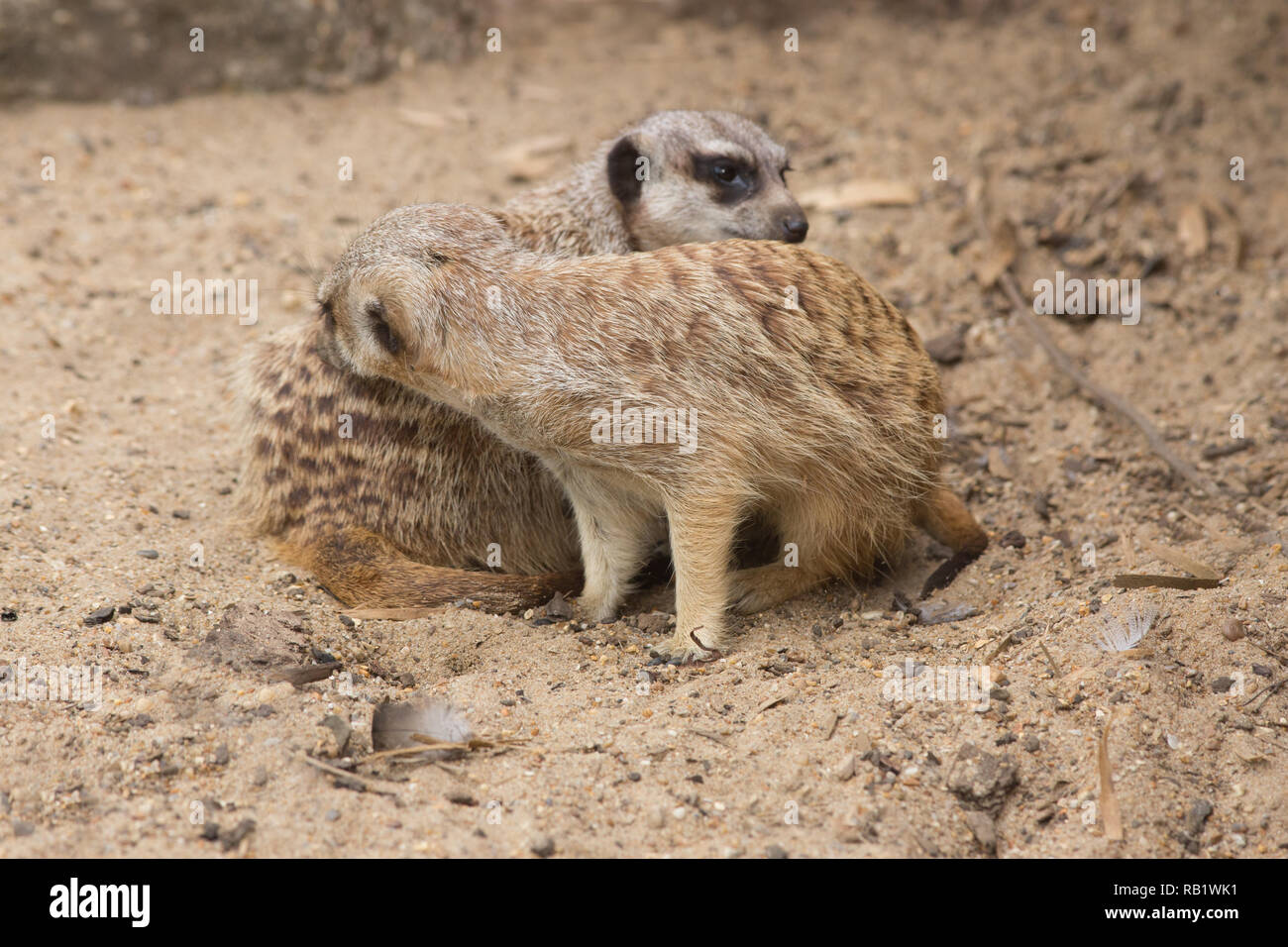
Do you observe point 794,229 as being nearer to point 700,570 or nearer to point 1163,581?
point 700,570

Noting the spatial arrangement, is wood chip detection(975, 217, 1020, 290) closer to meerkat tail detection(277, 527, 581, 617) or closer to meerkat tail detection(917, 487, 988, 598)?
meerkat tail detection(917, 487, 988, 598)

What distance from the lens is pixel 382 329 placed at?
357 centimetres

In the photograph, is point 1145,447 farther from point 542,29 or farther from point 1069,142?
point 542,29

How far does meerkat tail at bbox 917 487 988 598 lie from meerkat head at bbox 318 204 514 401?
63.2 inches

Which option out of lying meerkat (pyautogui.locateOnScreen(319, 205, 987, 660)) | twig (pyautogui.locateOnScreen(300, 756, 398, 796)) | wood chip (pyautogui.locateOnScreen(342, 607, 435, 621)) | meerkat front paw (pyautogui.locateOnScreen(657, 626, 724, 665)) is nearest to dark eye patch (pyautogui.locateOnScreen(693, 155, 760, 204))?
lying meerkat (pyautogui.locateOnScreen(319, 205, 987, 660))

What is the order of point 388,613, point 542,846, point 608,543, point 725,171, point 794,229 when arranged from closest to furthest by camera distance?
point 542,846 < point 388,613 < point 608,543 < point 794,229 < point 725,171

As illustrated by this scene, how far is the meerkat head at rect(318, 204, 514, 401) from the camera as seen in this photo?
3.49 meters

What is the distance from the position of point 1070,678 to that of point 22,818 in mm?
2494

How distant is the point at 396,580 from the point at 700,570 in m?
0.97

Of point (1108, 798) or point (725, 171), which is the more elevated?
point (725, 171)

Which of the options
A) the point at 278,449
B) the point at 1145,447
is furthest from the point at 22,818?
the point at 1145,447

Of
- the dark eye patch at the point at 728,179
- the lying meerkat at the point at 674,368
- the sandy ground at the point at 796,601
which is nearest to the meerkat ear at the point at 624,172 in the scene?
the dark eye patch at the point at 728,179

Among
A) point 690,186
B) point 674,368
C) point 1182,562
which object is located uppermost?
point 690,186

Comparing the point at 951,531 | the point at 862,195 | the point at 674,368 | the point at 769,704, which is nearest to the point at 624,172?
the point at 674,368
